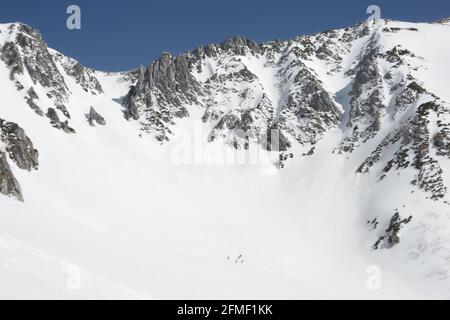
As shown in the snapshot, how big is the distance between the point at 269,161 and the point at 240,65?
4393cm

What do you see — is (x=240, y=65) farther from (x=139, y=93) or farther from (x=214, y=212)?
(x=214, y=212)

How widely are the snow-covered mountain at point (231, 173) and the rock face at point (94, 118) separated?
1.43 feet

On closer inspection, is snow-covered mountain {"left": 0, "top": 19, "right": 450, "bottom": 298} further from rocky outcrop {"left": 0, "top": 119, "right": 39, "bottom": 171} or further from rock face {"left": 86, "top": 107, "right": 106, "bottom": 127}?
rock face {"left": 86, "top": 107, "right": 106, "bottom": 127}

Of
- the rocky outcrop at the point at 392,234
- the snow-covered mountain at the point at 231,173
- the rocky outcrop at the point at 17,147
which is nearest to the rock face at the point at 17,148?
the rocky outcrop at the point at 17,147

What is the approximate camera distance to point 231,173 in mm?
87375

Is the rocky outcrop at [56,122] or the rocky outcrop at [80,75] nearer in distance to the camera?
the rocky outcrop at [56,122]

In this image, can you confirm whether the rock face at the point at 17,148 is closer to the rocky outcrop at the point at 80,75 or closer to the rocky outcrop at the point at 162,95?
the rocky outcrop at the point at 162,95

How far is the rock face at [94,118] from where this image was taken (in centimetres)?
8697

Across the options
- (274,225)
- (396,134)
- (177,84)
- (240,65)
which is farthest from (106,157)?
(240,65)

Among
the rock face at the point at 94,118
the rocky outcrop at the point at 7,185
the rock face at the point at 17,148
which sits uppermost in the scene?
the rock face at the point at 94,118

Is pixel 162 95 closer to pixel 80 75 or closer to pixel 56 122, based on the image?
pixel 80 75

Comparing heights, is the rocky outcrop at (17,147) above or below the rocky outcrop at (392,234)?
above

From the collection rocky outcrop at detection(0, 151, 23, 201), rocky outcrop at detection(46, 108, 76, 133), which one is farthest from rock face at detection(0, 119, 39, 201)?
rocky outcrop at detection(46, 108, 76, 133)

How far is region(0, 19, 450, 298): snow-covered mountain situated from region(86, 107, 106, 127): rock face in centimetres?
44
